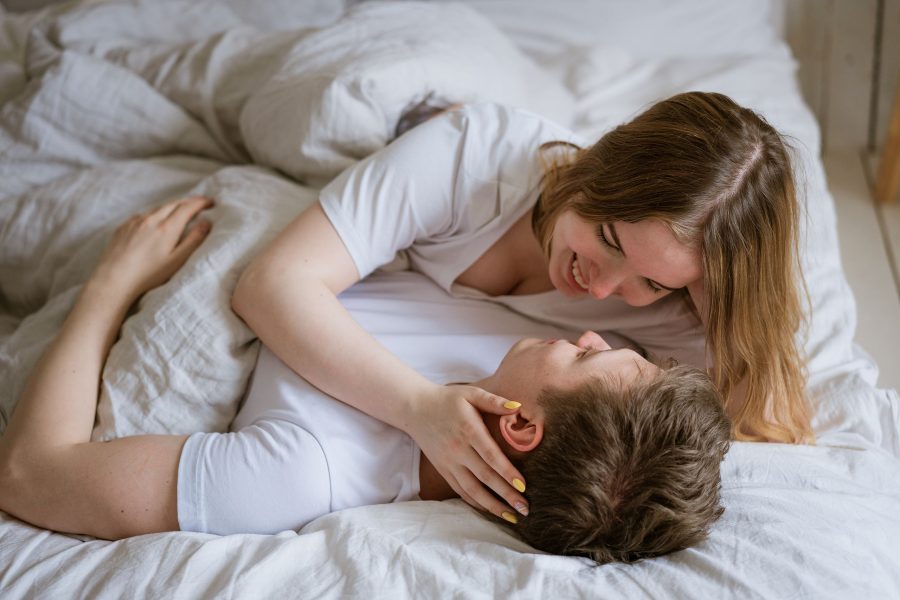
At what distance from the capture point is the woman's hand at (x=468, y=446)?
0.97 meters

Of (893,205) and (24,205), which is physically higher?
(24,205)

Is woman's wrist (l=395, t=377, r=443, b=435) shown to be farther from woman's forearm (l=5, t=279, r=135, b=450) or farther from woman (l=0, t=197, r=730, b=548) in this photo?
woman's forearm (l=5, t=279, r=135, b=450)

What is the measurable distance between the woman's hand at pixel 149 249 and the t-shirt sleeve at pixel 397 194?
25 centimetres

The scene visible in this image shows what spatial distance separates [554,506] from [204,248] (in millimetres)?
631

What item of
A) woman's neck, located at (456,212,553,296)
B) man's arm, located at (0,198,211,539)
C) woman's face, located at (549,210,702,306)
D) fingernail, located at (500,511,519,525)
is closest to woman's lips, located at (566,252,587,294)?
woman's face, located at (549,210,702,306)

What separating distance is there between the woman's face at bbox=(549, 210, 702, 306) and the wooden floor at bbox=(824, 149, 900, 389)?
60 cm

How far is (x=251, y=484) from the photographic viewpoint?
1.03 m

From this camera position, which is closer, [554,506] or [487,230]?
[554,506]

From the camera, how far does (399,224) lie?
48.0 inches

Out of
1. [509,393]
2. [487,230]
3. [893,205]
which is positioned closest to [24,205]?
[487,230]

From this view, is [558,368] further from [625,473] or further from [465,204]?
[465,204]

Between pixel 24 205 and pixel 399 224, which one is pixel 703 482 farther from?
pixel 24 205

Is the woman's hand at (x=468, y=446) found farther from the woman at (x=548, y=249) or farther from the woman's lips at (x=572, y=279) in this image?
the woman's lips at (x=572, y=279)

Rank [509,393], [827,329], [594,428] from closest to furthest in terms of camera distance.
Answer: [594,428] → [509,393] → [827,329]
